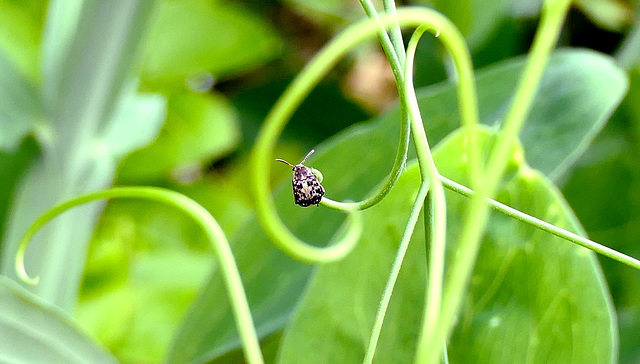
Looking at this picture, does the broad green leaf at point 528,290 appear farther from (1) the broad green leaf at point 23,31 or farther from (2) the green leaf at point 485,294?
(1) the broad green leaf at point 23,31

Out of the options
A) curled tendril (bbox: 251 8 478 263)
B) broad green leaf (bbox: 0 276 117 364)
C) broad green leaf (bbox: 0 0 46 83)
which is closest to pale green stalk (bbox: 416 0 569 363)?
curled tendril (bbox: 251 8 478 263)

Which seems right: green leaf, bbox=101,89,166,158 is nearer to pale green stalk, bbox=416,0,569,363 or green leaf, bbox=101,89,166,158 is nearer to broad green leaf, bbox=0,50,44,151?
broad green leaf, bbox=0,50,44,151

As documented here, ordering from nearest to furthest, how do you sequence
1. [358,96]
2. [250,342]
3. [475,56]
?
[250,342]
[475,56]
[358,96]

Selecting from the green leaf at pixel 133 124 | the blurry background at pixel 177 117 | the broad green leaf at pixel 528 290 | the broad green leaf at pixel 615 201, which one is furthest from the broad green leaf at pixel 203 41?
the broad green leaf at pixel 528 290

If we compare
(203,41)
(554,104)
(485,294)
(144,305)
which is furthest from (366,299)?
(203,41)

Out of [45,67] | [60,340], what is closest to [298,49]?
[45,67]

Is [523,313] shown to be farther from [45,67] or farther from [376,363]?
[45,67]

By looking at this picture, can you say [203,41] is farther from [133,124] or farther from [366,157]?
[366,157]
